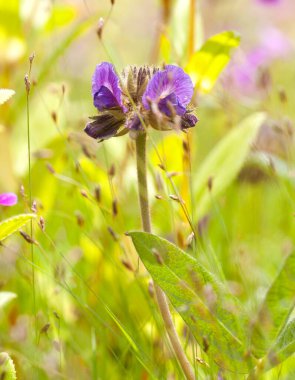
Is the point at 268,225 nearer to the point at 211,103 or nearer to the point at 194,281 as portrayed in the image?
the point at 211,103

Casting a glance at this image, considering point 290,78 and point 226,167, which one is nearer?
point 226,167

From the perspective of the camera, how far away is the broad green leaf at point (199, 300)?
77cm

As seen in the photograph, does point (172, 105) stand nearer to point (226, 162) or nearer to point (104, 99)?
point (104, 99)

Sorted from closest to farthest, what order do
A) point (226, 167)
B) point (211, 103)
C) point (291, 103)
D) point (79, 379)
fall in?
point (79, 379) < point (226, 167) < point (211, 103) < point (291, 103)

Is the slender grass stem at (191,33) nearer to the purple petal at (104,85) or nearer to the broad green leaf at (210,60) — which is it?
the broad green leaf at (210,60)

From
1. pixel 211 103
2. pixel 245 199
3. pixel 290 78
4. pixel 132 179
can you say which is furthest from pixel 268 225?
pixel 290 78

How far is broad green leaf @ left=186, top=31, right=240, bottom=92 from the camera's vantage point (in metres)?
1.20

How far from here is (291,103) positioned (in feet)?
9.22

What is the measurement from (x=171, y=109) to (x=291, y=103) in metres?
2.13

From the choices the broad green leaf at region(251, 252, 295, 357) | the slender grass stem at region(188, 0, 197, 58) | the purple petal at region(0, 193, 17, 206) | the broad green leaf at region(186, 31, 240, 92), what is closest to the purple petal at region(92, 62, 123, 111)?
the purple petal at region(0, 193, 17, 206)

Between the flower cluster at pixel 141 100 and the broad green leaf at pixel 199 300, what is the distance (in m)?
0.14

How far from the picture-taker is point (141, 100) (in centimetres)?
85

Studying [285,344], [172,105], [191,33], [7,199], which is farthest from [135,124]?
[191,33]

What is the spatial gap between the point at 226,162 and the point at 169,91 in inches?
22.3
